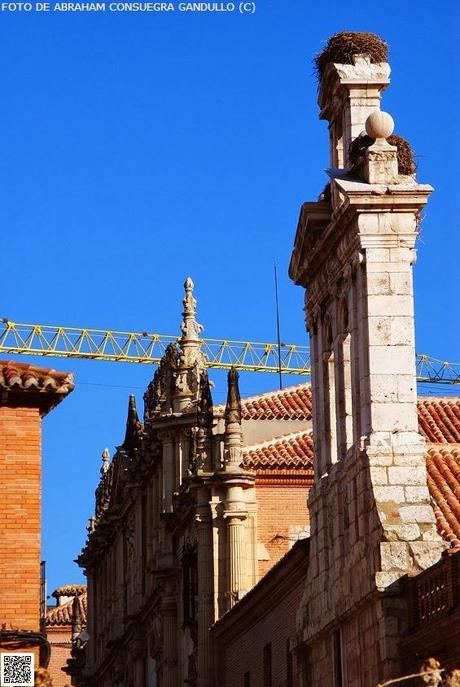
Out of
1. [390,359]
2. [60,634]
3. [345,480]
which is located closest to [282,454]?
[345,480]

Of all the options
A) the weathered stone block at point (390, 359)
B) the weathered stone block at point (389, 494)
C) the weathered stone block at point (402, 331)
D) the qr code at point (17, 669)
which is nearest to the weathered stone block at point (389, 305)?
the weathered stone block at point (402, 331)

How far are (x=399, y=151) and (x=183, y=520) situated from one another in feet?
85.3

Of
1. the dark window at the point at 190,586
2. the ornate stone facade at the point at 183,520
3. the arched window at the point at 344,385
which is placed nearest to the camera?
the arched window at the point at 344,385

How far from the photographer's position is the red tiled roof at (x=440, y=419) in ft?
165

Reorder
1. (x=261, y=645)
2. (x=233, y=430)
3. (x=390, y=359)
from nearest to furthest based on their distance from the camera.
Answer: (x=390, y=359)
(x=261, y=645)
(x=233, y=430)

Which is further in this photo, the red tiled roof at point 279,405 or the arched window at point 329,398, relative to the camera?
the red tiled roof at point 279,405

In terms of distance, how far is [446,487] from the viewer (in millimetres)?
38688

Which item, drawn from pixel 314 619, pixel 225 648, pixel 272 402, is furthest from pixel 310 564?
pixel 272 402

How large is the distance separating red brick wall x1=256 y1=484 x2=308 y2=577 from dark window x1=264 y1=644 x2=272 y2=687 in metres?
5.99

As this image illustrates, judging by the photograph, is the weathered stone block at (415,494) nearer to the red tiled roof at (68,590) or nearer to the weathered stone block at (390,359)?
the weathered stone block at (390,359)

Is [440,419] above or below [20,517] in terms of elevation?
above

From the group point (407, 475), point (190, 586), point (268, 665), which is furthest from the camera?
point (190, 586)

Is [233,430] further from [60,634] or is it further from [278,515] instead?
[60,634]

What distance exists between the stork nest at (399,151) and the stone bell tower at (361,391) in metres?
0.04
